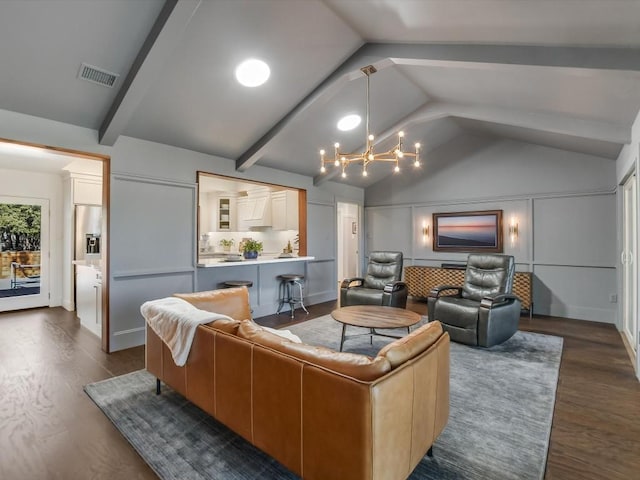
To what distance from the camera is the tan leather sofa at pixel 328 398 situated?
1297mm

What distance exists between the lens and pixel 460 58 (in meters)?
2.96

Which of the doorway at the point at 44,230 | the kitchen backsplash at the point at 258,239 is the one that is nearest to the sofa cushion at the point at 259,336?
the doorway at the point at 44,230

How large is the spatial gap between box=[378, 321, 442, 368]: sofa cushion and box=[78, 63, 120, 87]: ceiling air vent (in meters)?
3.33

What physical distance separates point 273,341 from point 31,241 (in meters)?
6.70

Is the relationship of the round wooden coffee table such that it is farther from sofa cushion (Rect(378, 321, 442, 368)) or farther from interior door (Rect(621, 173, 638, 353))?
interior door (Rect(621, 173, 638, 353))

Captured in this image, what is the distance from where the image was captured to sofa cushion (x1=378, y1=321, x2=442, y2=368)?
1.47 metres

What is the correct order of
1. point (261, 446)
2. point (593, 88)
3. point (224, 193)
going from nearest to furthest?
point (261, 446) → point (593, 88) → point (224, 193)

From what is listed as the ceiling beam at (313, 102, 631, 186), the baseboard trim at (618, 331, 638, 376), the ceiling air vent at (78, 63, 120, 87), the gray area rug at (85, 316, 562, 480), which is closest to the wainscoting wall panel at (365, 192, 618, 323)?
the baseboard trim at (618, 331, 638, 376)

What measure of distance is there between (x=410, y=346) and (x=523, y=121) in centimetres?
386

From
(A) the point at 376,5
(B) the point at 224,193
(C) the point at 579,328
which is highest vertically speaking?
(A) the point at 376,5

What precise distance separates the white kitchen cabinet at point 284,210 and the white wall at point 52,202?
4.10m

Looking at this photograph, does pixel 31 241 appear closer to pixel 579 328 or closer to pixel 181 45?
pixel 181 45

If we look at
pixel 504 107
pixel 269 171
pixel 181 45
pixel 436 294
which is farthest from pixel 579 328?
pixel 181 45

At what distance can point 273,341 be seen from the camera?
1728 mm
